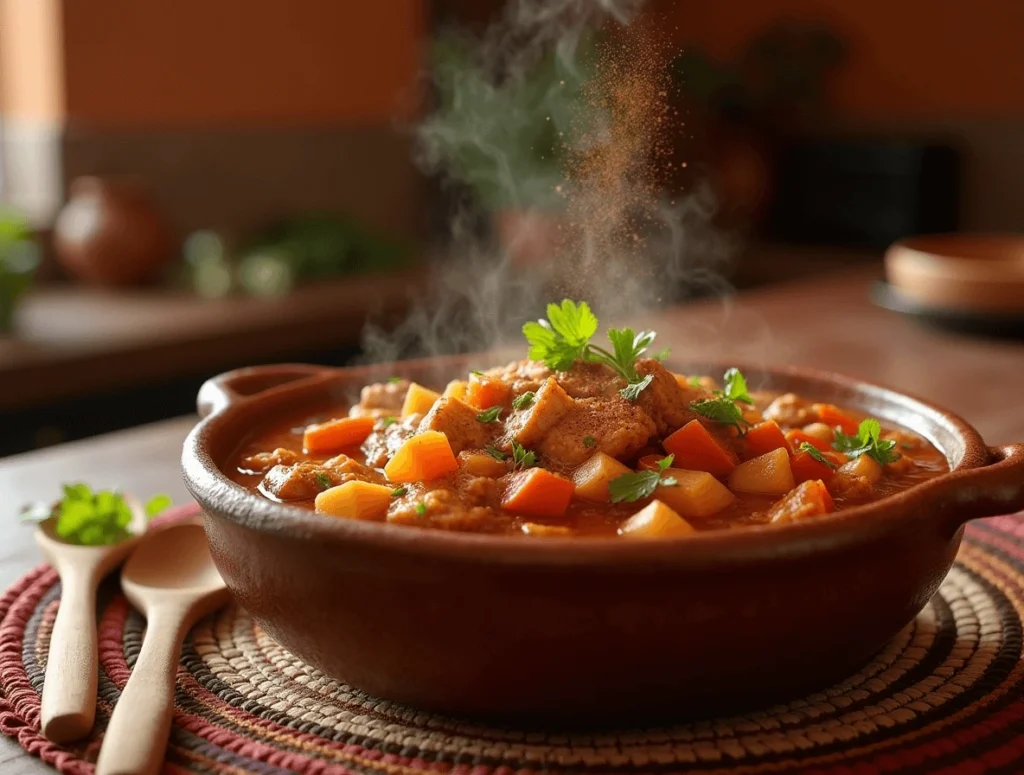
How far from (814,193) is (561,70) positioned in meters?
6.64

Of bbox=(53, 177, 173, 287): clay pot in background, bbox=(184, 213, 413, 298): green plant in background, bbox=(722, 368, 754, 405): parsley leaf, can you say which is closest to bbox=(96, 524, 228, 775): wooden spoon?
bbox=(722, 368, 754, 405): parsley leaf

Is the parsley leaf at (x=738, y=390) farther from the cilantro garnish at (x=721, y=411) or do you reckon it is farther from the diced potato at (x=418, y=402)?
the diced potato at (x=418, y=402)

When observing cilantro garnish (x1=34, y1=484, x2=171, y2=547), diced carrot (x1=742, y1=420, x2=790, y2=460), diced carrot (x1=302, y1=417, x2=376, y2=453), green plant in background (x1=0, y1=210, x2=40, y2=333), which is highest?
diced carrot (x1=742, y1=420, x2=790, y2=460)

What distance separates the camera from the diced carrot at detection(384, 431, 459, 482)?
1396 mm

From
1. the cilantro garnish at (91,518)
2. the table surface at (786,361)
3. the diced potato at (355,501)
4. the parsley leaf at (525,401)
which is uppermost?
the parsley leaf at (525,401)

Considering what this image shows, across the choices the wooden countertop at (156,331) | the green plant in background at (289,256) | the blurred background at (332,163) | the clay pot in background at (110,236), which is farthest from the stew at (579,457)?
the clay pot in background at (110,236)

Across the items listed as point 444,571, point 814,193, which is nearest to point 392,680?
point 444,571

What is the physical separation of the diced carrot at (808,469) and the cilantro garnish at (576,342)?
0.76 feet

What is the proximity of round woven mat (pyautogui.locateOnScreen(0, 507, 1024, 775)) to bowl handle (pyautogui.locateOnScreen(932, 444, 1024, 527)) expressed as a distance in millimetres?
221

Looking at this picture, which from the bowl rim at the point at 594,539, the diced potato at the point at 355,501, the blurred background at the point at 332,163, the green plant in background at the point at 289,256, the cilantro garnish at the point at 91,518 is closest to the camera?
the bowl rim at the point at 594,539

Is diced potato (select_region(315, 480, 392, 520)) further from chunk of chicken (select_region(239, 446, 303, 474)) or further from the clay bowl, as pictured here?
the clay bowl

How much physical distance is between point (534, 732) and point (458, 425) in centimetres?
44

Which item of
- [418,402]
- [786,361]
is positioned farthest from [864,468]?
[786,361]

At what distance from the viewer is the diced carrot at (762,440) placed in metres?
1.49
